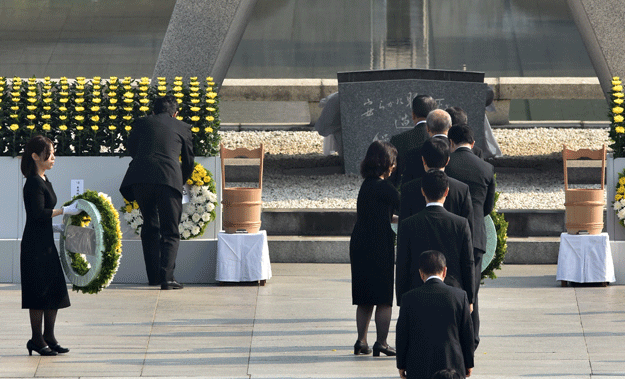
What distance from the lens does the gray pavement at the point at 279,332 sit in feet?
20.3

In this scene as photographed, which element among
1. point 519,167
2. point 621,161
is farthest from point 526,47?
point 621,161

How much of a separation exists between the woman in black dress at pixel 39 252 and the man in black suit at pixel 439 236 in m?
2.26

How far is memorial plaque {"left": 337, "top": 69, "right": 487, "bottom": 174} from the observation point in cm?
1167

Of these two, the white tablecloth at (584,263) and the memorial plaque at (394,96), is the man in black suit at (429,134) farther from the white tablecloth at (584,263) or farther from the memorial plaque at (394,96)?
the memorial plaque at (394,96)

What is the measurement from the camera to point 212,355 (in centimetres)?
652

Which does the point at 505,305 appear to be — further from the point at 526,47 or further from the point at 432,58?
the point at 526,47

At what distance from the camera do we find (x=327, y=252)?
984cm

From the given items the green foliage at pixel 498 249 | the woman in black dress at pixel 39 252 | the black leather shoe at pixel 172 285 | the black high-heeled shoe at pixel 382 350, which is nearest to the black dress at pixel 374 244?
the black high-heeled shoe at pixel 382 350

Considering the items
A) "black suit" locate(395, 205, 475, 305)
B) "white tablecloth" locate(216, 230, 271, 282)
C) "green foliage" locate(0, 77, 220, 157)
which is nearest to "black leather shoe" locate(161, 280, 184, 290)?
"white tablecloth" locate(216, 230, 271, 282)

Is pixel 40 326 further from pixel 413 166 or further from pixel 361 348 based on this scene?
pixel 413 166

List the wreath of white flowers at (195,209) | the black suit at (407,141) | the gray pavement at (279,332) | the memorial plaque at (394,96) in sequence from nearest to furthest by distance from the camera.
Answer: the gray pavement at (279,332), the black suit at (407,141), the wreath of white flowers at (195,209), the memorial plaque at (394,96)

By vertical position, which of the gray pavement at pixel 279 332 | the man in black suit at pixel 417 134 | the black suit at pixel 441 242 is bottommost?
the gray pavement at pixel 279 332

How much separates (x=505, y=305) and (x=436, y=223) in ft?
9.20

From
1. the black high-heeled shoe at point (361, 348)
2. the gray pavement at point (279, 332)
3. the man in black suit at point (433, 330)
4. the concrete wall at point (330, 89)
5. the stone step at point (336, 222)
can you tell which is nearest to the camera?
the man in black suit at point (433, 330)
